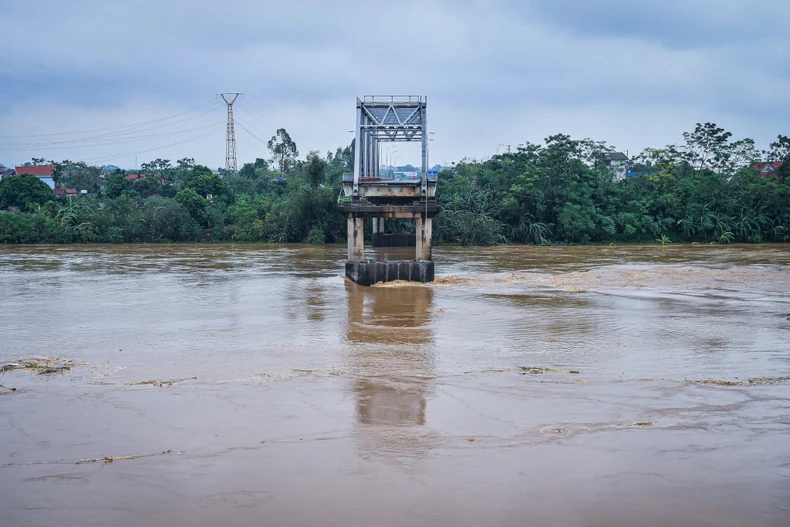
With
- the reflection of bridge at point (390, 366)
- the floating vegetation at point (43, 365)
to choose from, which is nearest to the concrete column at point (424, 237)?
the reflection of bridge at point (390, 366)

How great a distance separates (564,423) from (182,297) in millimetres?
15091

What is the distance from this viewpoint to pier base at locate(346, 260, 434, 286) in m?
24.7

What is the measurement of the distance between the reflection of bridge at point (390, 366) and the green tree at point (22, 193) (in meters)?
42.1

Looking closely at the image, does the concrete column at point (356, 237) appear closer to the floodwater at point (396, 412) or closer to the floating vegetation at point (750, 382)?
the floodwater at point (396, 412)

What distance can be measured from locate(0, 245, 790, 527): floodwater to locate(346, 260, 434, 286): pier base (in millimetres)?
3743

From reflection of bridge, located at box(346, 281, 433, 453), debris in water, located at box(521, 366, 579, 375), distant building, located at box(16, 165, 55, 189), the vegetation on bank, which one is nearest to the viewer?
reflection of bridge, located at box(346, 281, 433, 453)

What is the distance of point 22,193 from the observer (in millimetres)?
54719

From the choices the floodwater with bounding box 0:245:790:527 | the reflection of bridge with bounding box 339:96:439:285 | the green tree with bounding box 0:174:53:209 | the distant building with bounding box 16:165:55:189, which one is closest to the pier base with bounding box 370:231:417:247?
the reflection of bridge with bounding box 339:96:439:285

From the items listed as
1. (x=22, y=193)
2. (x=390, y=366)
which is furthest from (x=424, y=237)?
(x=22, y=193)

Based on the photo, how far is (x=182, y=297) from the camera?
21.6m

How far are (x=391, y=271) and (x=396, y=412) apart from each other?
1558 cm

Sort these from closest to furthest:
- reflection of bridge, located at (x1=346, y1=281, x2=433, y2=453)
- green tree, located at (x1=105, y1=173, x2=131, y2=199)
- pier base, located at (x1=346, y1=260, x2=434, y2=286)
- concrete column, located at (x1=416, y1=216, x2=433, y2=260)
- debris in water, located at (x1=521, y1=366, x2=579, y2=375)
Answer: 1. reflection of bridge, located at (x1=346, y1=281, x2=433, y2=453)
2. debris in water, located at (x1=521, y1=366, x2=579, y2=375)
3. pier base, located at (x1=346, y1=260, x2=434, y2=286)
4. concrete column, located at (x1=416, y1=216, x2=433, y2=260)
5. green tree, located at (x1=105, y1=173, x2=131, y2=199)

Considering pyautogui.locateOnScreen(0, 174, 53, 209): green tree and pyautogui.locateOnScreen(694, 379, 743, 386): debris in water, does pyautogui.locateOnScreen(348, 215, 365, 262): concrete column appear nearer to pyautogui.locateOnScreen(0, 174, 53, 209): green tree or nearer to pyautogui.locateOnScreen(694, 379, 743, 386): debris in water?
pyautogui.locateOnScreen(694, 379, 743, 386): debris in water

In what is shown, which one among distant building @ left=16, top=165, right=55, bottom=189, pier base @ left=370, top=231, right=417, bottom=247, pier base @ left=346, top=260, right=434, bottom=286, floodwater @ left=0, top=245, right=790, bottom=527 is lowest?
floodwater @ left=0, top=245, right=790, bottom=527
